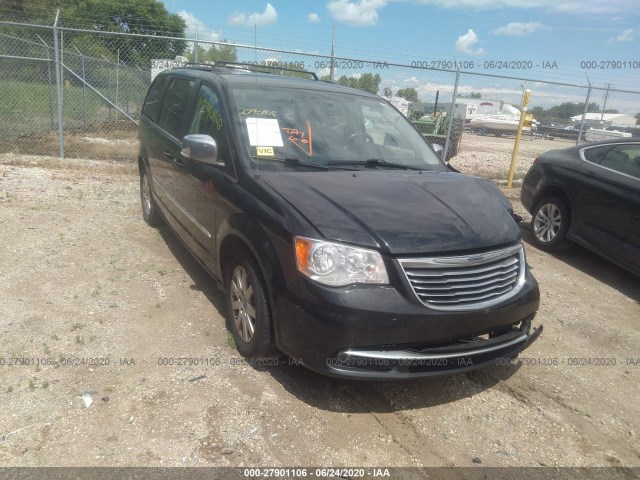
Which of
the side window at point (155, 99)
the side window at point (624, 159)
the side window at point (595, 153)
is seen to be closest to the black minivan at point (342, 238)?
the side window at point (155, 99)

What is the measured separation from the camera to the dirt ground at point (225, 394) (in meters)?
2.64

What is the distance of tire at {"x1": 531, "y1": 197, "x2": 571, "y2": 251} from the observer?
238 inches

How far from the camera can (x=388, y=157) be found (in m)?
3.95

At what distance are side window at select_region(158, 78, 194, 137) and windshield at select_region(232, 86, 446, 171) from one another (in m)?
0.96

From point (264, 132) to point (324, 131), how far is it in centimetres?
52

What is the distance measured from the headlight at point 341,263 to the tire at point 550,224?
14.0ft

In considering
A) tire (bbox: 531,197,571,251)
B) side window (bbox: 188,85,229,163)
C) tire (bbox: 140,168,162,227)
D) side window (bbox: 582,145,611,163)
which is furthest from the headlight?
side window (bbox: 582,145,611,163)

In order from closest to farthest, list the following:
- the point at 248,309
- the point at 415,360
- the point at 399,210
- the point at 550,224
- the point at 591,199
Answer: the point at 415,360, the point at 399,210, the point at 248,309, the point at 591,199, the point at 550,224

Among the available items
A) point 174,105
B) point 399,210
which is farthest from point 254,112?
point 174,105

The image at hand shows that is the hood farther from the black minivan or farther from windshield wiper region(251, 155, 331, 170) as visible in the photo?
windshield wiper region(251, 155, 331, 170)

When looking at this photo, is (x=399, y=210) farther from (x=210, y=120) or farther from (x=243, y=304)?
(x=210, y=120)

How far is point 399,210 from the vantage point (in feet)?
9.75

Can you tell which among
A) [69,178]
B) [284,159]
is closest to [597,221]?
[284,159]

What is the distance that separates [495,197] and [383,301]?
4.81 ft
